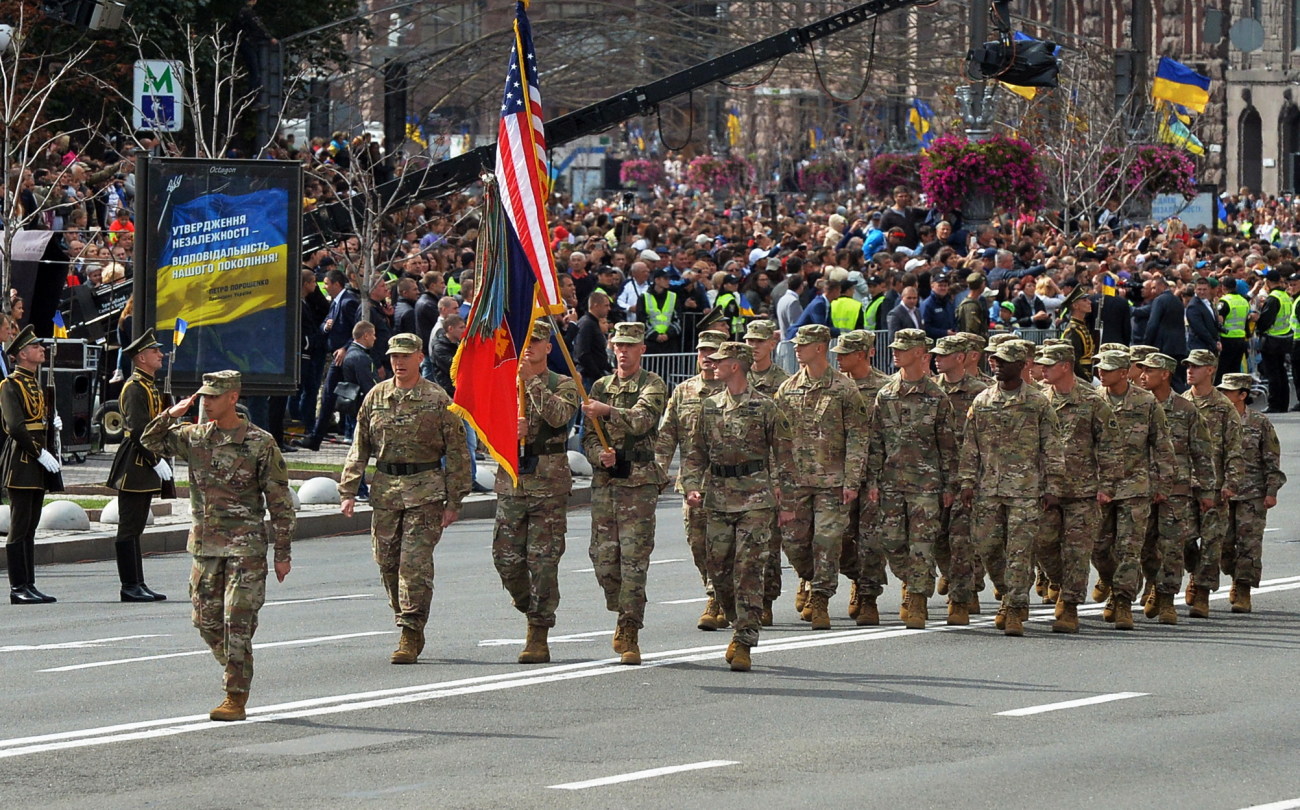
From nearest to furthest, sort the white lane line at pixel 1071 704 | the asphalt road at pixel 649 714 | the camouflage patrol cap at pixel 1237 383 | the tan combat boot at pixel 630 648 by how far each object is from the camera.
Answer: the asphalt road at pixel 649 714, the white lane line at pixel 1071 704, the tan combat boot at pixel 630 648, the camouflage patrol cap at pixel 1237 383

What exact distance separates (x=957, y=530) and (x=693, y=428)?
2.22 m

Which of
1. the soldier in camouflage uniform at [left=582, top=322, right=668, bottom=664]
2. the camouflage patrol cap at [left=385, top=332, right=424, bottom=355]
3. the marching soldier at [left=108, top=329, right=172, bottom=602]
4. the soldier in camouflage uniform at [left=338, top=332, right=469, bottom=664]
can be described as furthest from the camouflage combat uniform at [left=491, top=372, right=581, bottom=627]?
the marching soldier at [left=108, top=329, right=172, bottom=602]

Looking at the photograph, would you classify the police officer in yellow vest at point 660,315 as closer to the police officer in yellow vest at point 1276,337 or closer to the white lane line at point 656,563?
the police officer in yellow vest at point 1276,337

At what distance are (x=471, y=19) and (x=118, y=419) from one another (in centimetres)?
949

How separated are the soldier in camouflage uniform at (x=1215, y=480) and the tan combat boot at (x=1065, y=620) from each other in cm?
112

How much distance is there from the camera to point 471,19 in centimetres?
3191

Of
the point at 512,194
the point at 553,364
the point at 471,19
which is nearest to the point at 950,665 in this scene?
the point at 512,194

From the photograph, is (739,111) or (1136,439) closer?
(1136,439)

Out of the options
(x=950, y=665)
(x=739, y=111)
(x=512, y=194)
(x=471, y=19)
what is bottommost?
(x=950, y=665)

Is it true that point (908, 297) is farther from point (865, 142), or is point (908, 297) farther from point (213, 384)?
point (865, 142)

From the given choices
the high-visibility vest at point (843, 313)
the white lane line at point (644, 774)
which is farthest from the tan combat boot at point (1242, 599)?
the high-visibility vest at point (843, 313)

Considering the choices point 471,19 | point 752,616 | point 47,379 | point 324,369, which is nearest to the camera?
point 752,616

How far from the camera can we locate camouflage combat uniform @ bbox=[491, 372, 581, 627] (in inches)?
512

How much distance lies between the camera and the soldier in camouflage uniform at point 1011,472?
1398cm
